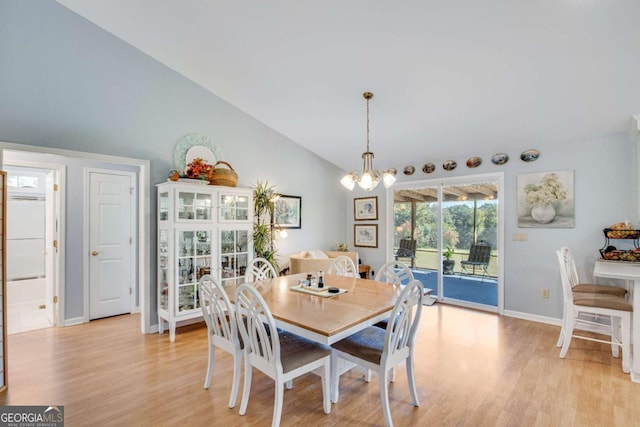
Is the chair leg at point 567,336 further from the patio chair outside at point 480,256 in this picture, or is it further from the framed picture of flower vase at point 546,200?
the patio chair outside at point 480,256

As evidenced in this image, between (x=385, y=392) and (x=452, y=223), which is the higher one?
(x=452, y=223)

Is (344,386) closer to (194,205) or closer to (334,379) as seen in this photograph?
(334,379)

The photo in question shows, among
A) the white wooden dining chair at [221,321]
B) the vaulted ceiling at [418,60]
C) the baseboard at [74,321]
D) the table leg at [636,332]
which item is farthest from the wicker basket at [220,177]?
the table leg at [636,332]

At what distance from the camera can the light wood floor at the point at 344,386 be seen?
6.76 feet

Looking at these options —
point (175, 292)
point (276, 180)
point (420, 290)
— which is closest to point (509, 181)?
point (420, 290)

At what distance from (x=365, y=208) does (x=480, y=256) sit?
6.97 ft

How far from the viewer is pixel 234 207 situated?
3957 mm

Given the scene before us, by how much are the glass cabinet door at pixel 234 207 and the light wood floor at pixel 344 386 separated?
1.46 meters

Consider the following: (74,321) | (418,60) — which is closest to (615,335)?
(418,60)

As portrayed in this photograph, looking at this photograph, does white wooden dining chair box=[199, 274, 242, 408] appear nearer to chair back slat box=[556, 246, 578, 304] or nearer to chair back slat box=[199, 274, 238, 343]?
chair back slat box=[199, 274, 238, 343]

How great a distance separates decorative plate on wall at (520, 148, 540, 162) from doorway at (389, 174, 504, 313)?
350 millimetres

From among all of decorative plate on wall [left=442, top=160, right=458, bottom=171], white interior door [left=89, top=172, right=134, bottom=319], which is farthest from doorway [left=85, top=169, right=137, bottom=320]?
decorative plate on wall [left=442, top=160, right=458, bottom=171]

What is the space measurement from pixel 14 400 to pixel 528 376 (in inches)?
157

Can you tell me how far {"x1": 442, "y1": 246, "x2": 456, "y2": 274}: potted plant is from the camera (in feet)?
15.7
